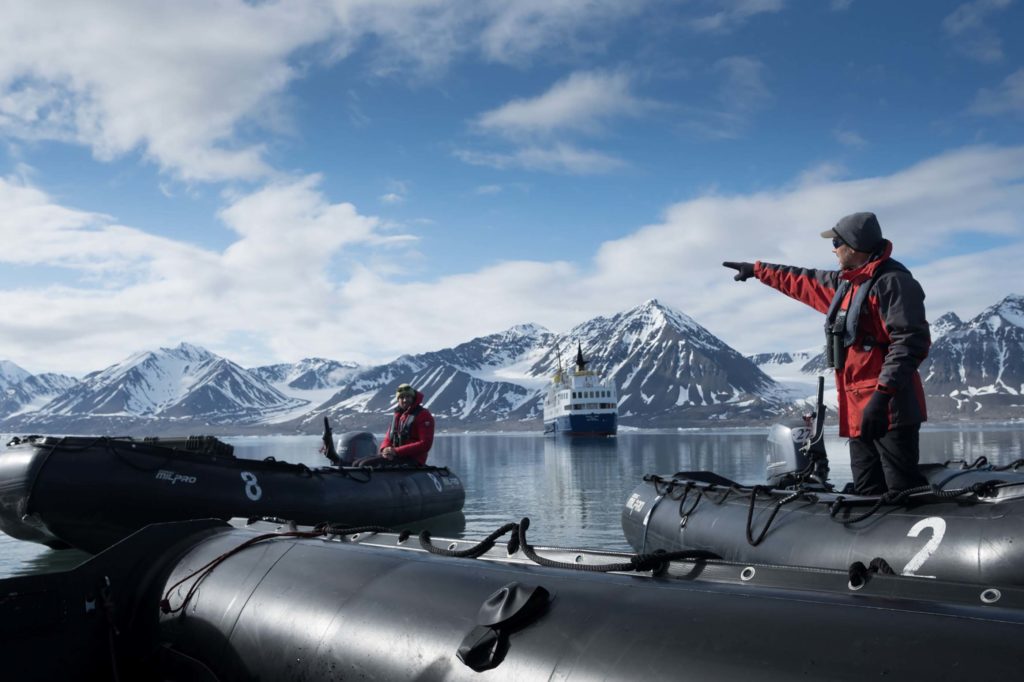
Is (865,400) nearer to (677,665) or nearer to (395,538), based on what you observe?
(395,538)

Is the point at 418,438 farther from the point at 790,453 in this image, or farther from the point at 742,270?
the point at 742,270

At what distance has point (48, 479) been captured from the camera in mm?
8773

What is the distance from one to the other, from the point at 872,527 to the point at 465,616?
119 inches

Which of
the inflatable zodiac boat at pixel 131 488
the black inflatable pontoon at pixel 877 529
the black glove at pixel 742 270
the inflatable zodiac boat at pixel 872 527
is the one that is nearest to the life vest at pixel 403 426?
the inflatable zodiac boat at pixel 131 488

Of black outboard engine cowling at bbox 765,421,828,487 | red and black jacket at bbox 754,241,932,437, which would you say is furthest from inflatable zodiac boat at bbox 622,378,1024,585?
black outboard engine cowling at bbox 765,421,828,487

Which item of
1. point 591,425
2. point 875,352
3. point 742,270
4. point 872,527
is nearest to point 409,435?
point 742,270

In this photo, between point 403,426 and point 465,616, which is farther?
point 403,426

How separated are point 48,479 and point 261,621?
649 cm

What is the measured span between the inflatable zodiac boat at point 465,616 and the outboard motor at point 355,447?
12.5m

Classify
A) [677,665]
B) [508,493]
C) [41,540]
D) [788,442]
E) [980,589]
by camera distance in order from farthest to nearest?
1. [508,493]
2. [788,442]
3. [41,540]
4. [980,589]
5. [677,665]

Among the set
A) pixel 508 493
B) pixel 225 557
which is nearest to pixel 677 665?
pixel 225 557

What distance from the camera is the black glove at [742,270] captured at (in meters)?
6.41

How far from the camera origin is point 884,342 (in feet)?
17.8

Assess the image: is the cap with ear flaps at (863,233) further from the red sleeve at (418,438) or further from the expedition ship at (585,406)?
the expedition ship at (585,406)
